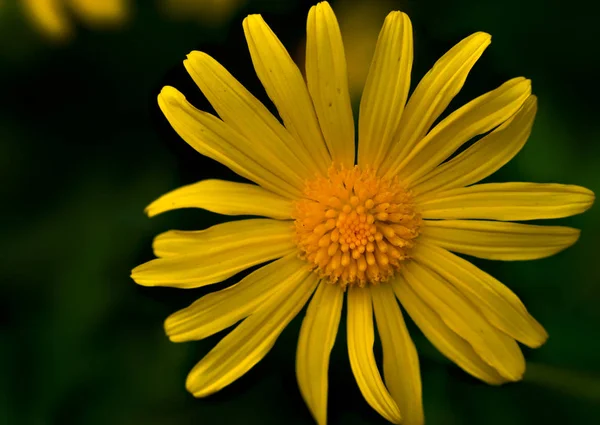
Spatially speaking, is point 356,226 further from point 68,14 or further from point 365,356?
point 68,14

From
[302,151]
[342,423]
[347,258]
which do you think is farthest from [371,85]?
[342,423]

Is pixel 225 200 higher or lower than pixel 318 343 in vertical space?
higher

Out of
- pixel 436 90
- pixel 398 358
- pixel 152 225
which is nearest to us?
pixel 436 90

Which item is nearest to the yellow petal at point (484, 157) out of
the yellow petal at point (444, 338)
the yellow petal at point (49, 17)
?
the yellow petal at point (444, 338)

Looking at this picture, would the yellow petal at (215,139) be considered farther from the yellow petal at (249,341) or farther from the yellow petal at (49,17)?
the yellow petal at (49,17)

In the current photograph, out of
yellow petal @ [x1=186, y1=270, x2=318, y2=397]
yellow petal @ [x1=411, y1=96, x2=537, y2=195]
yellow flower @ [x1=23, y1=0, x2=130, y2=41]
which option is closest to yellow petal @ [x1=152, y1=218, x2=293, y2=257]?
yellow petal @ [x1=186, y1=270, x2=318, y2=397]

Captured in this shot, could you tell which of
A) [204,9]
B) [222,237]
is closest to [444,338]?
[222,237]

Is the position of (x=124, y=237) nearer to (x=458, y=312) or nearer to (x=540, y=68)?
(x=458, y=312)
